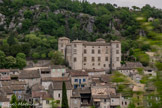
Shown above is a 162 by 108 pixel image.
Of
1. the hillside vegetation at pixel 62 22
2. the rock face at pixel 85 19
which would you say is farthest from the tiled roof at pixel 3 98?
the rock face at pixel 85 19

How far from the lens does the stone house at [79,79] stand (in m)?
42.1

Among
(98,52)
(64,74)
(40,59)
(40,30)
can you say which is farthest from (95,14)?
(64,74)

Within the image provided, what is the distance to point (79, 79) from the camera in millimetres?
42156

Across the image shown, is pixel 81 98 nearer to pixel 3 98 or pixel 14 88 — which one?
pixel 14 88

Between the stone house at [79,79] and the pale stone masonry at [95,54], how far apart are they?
251 inches

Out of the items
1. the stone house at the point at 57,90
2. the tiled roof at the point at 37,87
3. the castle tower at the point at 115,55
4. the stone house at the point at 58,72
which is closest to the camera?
the stone house at the point at 57,90

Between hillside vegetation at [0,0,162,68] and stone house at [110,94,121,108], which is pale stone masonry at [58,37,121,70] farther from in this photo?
stone house at [110,94,121,108]

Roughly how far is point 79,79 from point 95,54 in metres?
8.67

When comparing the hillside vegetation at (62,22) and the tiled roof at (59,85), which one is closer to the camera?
the tiled roof at (59,85)

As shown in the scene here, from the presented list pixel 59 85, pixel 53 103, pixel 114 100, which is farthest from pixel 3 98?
pixel 53 103

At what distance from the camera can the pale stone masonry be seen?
48.9m

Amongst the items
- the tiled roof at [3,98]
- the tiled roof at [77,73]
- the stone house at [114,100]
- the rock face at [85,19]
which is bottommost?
the stone house at [114,100]

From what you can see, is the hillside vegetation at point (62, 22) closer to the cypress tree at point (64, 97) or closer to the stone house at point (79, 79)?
the stone house at point (79, 79)

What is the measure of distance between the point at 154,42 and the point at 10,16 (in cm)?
7480
